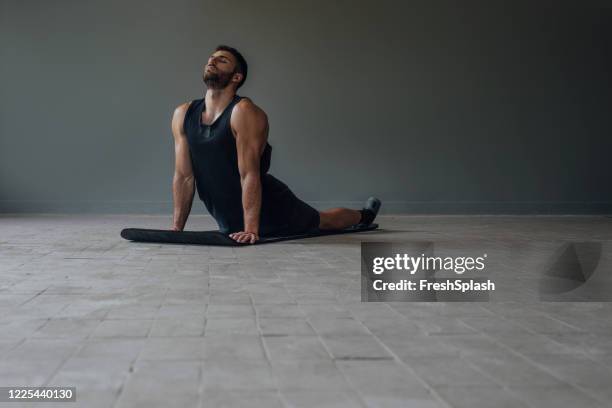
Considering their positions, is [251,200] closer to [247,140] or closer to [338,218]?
[247,140]

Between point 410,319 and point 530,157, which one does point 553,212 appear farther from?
point 410,319

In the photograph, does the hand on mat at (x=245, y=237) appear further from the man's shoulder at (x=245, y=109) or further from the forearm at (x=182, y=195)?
the man's shoulder at (x=245, y=109)

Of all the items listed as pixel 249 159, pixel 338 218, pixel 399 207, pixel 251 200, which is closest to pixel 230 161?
pixel 249 159

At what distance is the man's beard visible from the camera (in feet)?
13.0

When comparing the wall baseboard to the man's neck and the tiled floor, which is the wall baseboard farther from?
the tiled floor

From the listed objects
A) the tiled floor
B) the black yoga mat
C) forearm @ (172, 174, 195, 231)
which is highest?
forearm @ (172, 174, 195, 231)

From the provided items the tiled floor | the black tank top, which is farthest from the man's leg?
the tiled floor

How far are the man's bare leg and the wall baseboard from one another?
204 cm

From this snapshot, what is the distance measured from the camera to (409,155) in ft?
23.4

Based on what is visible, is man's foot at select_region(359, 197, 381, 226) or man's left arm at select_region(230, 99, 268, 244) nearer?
man's left arm at select_region(230, 99, 268, 244)

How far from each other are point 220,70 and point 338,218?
54.7 inches

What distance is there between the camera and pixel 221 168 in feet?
13.2

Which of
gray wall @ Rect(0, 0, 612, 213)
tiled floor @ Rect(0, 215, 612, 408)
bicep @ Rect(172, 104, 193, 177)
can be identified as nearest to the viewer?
tiled floor @ Rect(0, 215, 612, 408)

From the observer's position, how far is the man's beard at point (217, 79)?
155 inches
